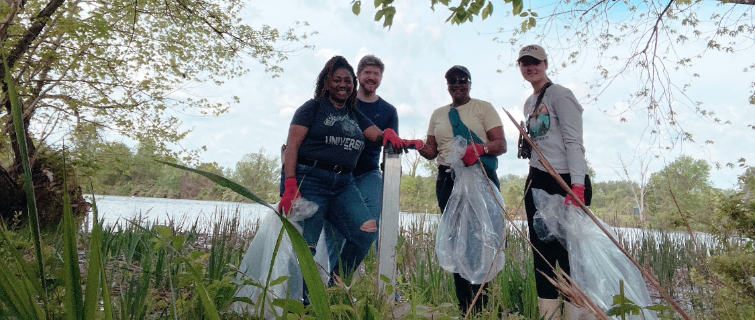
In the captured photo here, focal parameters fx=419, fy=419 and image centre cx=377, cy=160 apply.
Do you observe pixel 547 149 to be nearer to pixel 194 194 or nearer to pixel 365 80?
pixel 365 80

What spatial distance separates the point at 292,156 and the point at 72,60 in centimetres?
472

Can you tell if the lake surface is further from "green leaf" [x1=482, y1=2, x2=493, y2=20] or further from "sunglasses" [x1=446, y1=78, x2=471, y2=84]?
"green leaf" [x1=482, y1=2, x2=493, y2=20]

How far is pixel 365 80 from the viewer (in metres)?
2.95

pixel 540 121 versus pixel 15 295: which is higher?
pixel 540 121

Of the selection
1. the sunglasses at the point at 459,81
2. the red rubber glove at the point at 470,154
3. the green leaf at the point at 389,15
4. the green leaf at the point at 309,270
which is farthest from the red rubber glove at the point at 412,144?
the green leaf at the point at 309,270

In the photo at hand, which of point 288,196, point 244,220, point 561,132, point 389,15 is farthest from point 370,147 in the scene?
point 244,220

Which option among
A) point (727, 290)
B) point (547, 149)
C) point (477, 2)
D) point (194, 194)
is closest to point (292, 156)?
point (547, 149)

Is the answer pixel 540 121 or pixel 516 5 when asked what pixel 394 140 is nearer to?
pixel 540 121

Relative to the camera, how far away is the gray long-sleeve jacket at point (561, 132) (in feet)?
7.23

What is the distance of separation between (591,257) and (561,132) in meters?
0.68

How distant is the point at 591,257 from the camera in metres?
2.00

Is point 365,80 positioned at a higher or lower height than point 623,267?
higher

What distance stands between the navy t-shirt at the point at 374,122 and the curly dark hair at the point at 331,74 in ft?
0.95

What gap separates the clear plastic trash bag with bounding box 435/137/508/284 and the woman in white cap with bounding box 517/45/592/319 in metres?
0.23
